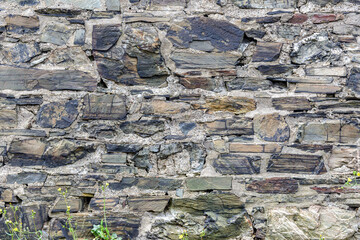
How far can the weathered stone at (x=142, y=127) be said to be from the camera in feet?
7.18

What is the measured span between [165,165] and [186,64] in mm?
678

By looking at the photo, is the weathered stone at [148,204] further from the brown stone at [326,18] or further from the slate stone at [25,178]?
the brown stone at [326,18]

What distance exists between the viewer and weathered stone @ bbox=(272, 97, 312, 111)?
7.22 ft

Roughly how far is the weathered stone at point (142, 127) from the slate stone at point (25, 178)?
1.97 feet

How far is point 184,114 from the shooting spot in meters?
2.20

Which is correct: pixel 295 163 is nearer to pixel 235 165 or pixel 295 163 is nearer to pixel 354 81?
pixel 235 165

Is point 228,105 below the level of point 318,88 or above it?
below

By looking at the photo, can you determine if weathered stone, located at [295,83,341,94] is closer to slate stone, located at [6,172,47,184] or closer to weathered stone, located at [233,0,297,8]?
weathered stone, located at [233,0,297,8]

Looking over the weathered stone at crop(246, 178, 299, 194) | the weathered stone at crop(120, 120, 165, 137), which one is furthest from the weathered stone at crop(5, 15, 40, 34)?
the weathered stone at crop(246, 178, 299, 194)

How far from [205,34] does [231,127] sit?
2.09 feet

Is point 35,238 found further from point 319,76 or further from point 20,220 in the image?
point 319,76

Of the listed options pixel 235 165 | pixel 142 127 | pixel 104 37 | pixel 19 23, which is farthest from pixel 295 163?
pixel 19 23

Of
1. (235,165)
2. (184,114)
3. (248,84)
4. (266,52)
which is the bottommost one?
(235,165)

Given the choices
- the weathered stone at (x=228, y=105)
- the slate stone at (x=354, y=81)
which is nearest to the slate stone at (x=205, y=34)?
the weathered stone at (x=228, y=105)
